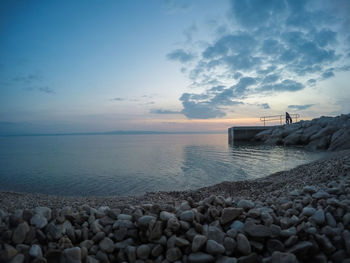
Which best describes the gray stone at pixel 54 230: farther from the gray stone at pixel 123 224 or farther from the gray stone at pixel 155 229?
the gray stone at pixel 155 229

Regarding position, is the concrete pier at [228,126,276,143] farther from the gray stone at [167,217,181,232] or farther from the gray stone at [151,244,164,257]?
the gray stone at [151,244,164,257]

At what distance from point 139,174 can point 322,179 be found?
37.7 feet

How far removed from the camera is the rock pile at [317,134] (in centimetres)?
2401

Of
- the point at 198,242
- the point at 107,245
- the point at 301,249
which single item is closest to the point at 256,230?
the point at 301,249

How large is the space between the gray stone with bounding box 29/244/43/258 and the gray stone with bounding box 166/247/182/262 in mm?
1628

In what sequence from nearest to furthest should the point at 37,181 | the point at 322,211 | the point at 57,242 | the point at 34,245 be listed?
the point at 34,245 → the point at 57,242 → the point at 322,211 → the point at 37,181

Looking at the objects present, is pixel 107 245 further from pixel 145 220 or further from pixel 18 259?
pixel 18 259

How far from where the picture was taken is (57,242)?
2908 millimetres

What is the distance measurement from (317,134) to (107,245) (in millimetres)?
34796

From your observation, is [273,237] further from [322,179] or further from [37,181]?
[37,181]

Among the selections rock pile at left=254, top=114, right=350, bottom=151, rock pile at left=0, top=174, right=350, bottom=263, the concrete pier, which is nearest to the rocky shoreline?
rock pile at left=0, top=174, right=350, bottom=263

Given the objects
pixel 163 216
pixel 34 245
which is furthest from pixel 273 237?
pixel 34 245

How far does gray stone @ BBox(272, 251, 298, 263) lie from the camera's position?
95.2 inches

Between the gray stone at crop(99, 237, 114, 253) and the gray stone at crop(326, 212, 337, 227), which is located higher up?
the gray stone at crop(326, 212, 337, 227)
